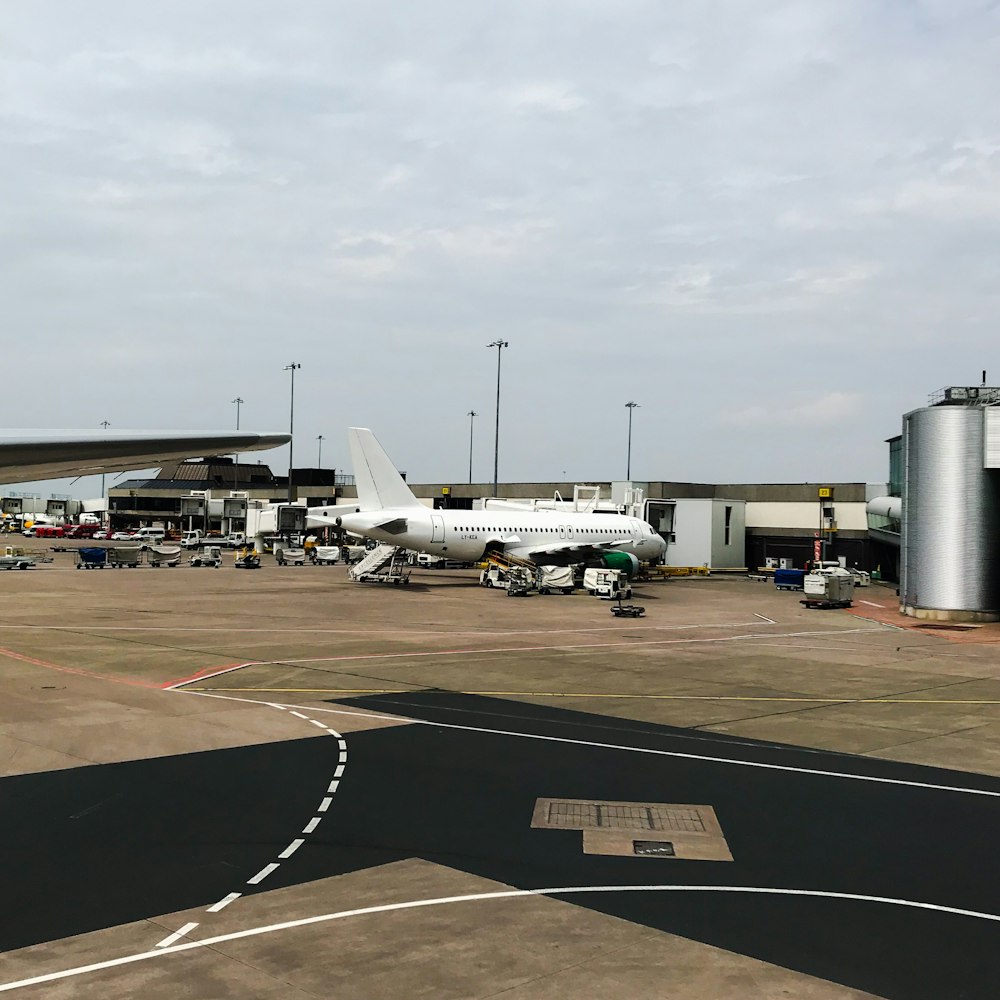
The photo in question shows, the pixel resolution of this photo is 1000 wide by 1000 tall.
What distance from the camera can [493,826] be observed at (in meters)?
15.8

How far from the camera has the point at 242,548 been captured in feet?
423

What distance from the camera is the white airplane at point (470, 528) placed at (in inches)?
2785

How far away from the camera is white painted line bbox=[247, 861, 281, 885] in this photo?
13094 mm

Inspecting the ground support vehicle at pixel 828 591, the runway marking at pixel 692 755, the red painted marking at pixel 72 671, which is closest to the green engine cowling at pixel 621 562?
the ground support vehicle at pixel 828 591

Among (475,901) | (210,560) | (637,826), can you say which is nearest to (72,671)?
(637,826)

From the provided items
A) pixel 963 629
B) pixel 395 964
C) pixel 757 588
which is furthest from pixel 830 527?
pixel 395 964

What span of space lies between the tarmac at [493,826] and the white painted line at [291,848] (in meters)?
0.08

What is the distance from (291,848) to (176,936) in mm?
3284

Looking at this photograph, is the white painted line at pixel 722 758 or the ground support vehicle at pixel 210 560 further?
the ground support vehicle at pixel 210 560

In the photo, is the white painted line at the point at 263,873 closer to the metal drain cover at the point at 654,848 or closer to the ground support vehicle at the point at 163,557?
the metal drain cover at the point at 654,848

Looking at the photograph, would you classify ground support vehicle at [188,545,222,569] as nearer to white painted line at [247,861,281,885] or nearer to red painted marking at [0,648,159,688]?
red painted marking at [0,648,159,688]

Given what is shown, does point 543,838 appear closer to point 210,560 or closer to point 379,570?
point 379,570

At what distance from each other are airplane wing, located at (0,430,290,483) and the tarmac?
203 inches

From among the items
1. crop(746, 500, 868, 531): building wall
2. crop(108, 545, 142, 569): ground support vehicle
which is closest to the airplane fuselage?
crop(746, 500, 868, 531): building wall
